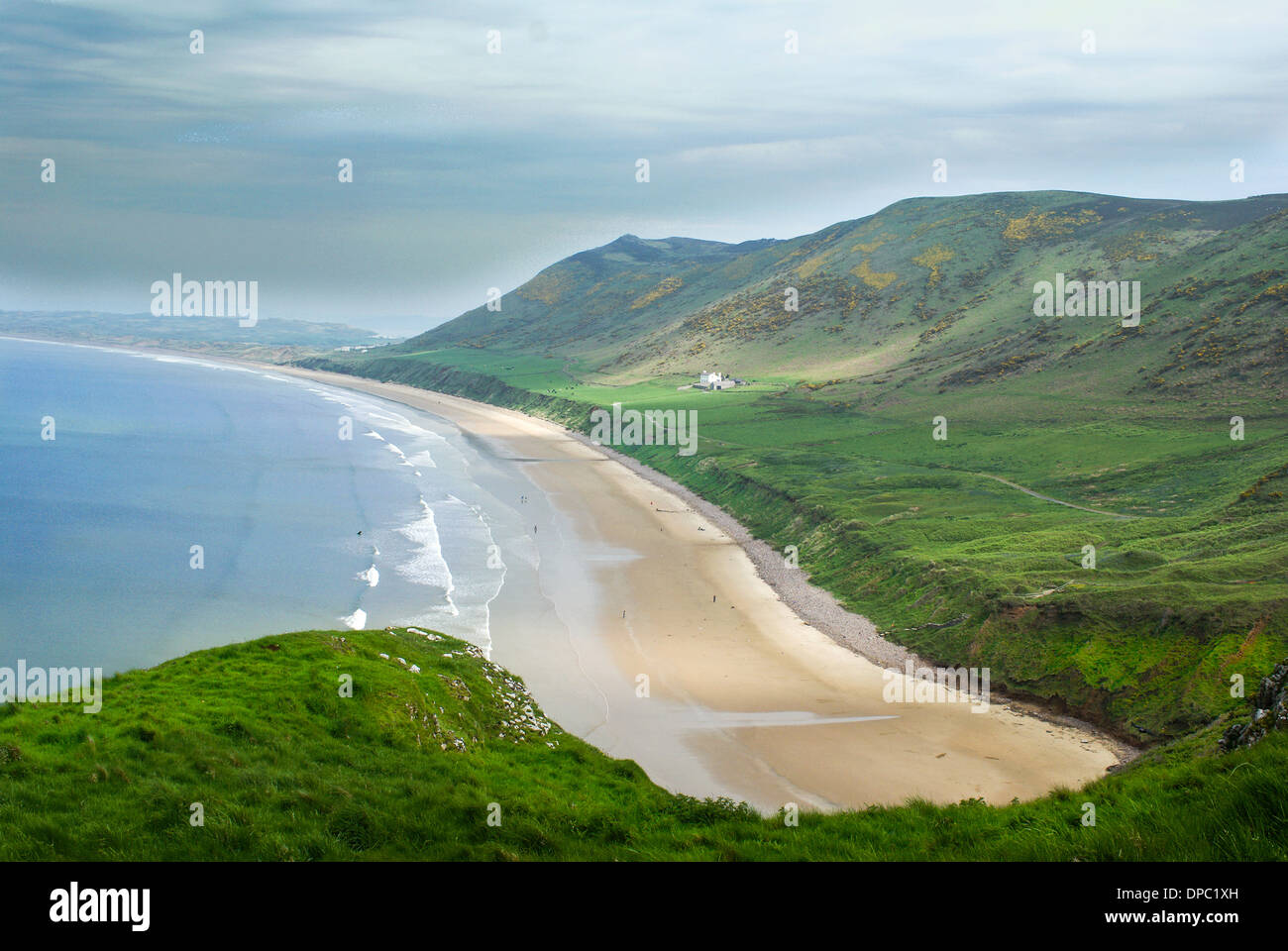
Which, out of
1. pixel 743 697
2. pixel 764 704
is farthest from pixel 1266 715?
pixel 743 697

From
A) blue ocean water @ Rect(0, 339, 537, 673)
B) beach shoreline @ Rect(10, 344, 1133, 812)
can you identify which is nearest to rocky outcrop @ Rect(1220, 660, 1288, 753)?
beach shoreline @ Rect(10, 344, 1133, 812)

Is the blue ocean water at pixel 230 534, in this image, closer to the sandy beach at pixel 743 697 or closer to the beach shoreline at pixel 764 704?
the sandy beach at pixel 743 697

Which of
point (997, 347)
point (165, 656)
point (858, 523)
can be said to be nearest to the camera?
point (165, 656)

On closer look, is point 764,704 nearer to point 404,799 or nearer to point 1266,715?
point 1266,715

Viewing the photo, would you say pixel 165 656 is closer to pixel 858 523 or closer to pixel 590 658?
pixel 590 658

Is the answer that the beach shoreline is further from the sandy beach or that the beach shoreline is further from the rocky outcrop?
the rocky outcrop
